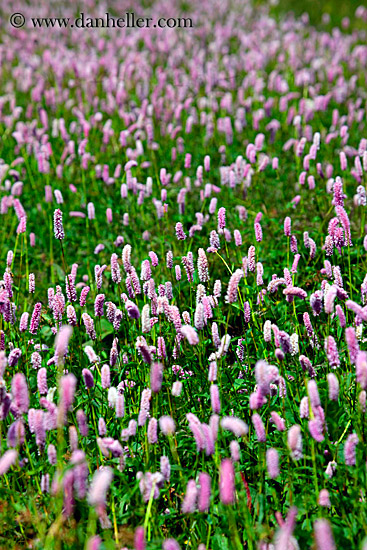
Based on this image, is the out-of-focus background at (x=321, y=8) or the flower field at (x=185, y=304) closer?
the flower field at (x=185, y=304)

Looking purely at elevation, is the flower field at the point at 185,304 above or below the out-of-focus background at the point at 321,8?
below

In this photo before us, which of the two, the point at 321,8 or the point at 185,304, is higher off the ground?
the point at 321,8

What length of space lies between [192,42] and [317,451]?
7.65 m

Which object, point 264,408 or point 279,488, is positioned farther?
point 264,408

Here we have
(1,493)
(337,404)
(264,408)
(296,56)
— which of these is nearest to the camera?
(1,493)

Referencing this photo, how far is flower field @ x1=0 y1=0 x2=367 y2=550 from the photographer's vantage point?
6.64 ft

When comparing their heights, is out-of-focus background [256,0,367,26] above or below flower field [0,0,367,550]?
above

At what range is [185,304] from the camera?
3.49 m

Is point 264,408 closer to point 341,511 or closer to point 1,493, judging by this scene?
point 341,511

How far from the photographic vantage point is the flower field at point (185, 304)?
2023mm

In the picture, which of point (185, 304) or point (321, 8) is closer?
point (185, 304)

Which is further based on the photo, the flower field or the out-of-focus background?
the out-of-focus background

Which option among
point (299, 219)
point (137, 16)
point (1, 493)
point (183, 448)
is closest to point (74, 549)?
point (1, 493)

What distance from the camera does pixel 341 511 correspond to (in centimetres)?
215
